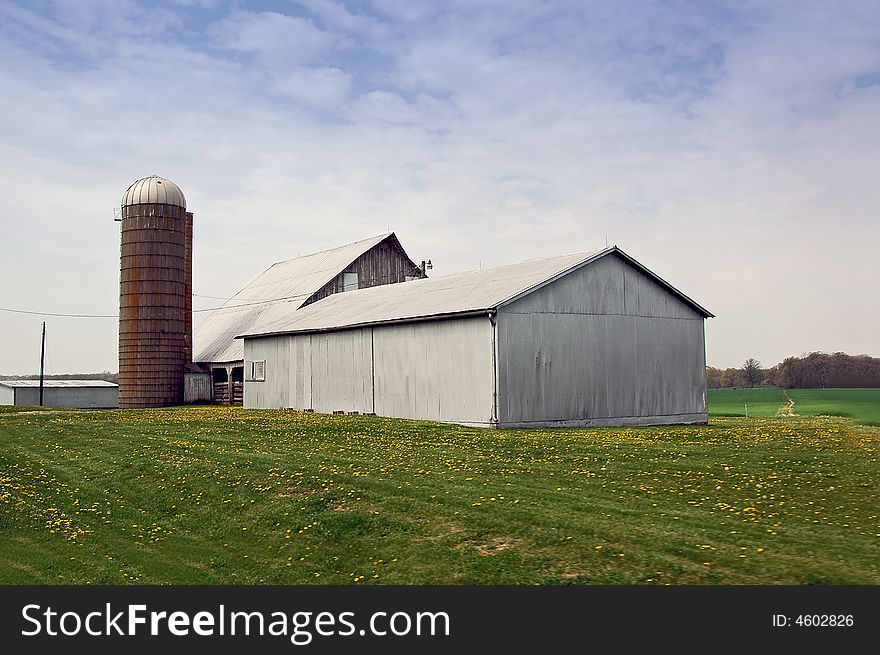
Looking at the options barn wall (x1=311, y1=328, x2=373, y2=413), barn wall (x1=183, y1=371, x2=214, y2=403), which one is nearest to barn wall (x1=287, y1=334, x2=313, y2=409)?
barn wall (x1=311, y1=328, x2=373, y2=413)

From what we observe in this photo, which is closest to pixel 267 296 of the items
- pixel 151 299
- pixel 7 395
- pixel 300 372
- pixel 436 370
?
pixel 151 299

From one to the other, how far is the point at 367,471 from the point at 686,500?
276 inches

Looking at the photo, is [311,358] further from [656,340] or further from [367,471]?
[367,471]

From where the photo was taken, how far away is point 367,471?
19.8 metres

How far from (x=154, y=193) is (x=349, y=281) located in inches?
523

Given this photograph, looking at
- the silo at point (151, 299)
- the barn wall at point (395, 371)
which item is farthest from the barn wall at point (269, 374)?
the silo at point (151, 299)

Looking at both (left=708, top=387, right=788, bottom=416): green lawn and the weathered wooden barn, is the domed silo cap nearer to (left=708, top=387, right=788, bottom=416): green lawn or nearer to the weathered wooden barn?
the weathered wooden barn

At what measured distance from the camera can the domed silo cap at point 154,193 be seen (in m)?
54.5

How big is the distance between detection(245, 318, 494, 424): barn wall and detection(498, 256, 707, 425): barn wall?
1.25 metres

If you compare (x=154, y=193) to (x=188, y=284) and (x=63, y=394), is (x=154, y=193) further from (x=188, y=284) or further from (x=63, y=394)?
(x=63, y=394)

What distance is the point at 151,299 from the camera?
53.8m

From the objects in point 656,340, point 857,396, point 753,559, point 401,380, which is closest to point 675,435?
point 656,340

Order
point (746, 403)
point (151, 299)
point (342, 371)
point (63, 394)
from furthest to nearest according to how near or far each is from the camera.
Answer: point (63, 394) → point (746, 403) → point (151, 299) → point (342, 371)

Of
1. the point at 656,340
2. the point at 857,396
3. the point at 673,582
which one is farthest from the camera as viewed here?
the point at 857,396
